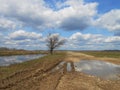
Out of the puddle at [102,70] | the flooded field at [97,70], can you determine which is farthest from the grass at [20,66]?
the puddle at [102,70]

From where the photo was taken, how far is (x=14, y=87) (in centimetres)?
1459

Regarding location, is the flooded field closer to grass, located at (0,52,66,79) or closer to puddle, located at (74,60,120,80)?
puddle, located at (74,60,120,80)

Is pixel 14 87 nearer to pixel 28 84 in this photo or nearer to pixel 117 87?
pixel 28 84

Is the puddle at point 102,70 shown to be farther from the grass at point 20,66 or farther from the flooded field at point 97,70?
the grass at point 20,66

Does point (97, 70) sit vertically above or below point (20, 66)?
below

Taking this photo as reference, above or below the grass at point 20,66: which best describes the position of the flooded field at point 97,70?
below

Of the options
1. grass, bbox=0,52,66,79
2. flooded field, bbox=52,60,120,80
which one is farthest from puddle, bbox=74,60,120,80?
grass, bbox=0,52,66,79

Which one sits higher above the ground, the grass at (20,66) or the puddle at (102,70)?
the grass at (20,66)

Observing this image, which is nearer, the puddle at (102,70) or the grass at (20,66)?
the grass at (20,66)

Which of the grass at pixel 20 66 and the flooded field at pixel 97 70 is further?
the flooded field at pixel 97 70

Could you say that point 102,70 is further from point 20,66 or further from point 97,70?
point 20,66

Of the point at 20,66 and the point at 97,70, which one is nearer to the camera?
the point at 97,70

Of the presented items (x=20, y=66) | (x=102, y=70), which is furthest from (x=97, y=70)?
(x=20, y=66)

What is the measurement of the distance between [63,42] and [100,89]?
81.0 metres
